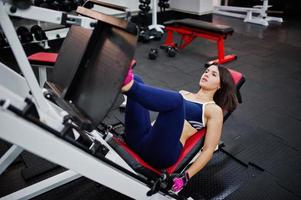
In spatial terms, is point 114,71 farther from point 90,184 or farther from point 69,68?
point 90,184

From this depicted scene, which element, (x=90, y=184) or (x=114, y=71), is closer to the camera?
(x=114, y=71)

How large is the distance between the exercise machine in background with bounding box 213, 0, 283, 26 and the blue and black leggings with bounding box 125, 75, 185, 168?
178 inches

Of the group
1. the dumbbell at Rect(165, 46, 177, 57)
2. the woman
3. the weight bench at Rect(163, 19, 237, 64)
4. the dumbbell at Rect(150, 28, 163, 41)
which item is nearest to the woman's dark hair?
the woman

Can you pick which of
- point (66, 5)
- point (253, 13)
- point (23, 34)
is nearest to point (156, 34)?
point (66, 5)

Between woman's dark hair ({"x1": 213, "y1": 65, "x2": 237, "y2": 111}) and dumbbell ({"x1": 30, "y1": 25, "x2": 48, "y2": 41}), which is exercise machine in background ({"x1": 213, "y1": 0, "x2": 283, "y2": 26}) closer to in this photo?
dumbbell ({"x1": 30, "y1": 25, "x2": 48, "y2": 41})

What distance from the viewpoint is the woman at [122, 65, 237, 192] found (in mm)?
1178

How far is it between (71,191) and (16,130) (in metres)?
1.03

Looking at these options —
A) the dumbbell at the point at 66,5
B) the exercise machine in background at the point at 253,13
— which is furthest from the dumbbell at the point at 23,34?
the exercise machine in background at the point at 253,13

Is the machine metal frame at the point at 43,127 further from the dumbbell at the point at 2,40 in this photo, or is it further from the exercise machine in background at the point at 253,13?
the exercise machine in background at the point at 253,13

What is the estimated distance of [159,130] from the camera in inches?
49.4

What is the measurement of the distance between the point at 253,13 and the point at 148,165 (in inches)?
215

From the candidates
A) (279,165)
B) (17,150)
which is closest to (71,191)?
(17,150)

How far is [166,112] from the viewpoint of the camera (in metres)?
1.16

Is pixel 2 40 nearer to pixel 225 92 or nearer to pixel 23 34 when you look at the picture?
pixel 23 34
